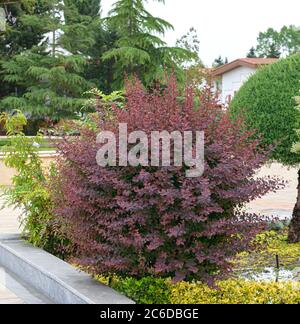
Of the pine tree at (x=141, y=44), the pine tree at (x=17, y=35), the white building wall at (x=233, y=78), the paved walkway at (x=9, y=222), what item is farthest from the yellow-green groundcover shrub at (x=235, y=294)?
the white building wall at (x=233, y=78)

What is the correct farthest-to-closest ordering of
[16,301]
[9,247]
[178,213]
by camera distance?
[9,247]
[16,301]
[178,213]

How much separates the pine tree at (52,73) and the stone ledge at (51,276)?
2321 centimetres

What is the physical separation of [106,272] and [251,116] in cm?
374

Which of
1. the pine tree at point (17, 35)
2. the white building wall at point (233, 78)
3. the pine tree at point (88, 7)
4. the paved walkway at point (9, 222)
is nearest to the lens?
the paved walkway at point (9, 222)

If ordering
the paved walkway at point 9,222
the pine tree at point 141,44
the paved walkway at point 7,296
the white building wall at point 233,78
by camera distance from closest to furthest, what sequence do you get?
the paved walkway at point 7,296
the paved walkway at point 9,222
the pine tree at point 141,44
the white building wall at point 233,78

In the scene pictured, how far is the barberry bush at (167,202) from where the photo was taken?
16.1 feet

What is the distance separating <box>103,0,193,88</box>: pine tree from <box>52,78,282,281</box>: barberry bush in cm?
2393

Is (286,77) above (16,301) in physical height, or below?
above

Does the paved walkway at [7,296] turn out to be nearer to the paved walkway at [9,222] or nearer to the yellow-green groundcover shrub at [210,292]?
the yellow-green groundcover shrub at [210,292]

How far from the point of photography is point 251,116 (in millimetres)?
8445

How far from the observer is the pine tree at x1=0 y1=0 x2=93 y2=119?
101 feet

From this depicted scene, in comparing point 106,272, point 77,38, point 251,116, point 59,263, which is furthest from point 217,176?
point 77,38

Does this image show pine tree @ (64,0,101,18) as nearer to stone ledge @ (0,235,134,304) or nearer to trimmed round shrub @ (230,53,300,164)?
trimmed round shrub @ (230,53,300,164)
